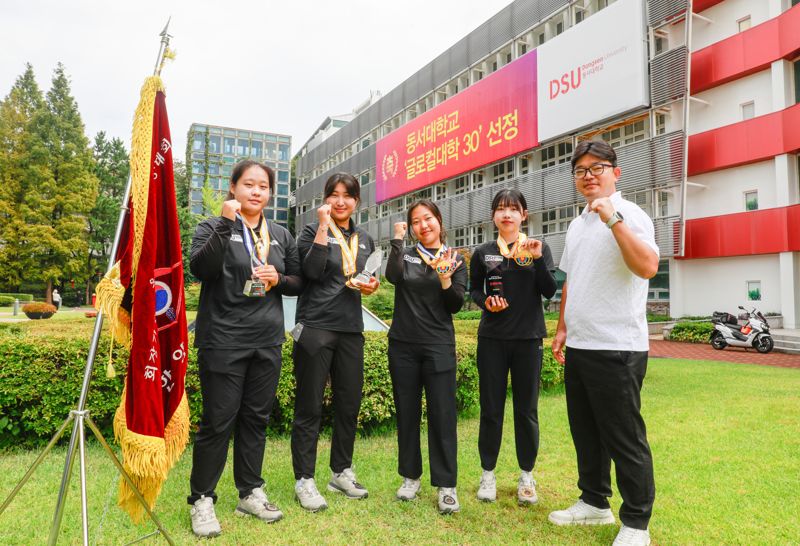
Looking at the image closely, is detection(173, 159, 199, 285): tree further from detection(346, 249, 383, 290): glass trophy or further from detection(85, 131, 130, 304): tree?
detection(346, 249, 383, 290): glass trophy

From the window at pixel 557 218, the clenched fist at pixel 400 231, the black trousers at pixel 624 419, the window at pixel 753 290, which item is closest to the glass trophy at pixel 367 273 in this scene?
the clenched fist at pixel 400 231

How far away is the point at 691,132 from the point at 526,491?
786 inches

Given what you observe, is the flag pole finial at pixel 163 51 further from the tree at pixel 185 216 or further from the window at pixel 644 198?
the window at pixel 644 198

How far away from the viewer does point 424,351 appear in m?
3.48

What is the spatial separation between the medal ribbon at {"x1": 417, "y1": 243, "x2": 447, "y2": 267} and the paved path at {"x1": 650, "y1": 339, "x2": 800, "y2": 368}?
10734 millimetres

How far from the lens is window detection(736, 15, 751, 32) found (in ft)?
58.8

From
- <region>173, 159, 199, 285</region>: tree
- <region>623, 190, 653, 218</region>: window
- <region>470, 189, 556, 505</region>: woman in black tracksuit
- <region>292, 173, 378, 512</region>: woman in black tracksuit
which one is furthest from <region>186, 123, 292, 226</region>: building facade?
<region>470, 189, 556, 505</region>: woman in black tracksuit

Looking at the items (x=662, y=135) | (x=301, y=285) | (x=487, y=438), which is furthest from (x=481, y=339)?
(x=662, y=135)

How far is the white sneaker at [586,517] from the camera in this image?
3153mm

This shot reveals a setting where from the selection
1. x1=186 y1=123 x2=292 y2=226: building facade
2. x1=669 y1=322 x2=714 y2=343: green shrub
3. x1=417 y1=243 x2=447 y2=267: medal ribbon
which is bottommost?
x1=669 y1=322 x2=714 y2=343: green shrub

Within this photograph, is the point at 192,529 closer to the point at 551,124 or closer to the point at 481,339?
the point at 481,339

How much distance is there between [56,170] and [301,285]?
4013cm

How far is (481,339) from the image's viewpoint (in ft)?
12.1

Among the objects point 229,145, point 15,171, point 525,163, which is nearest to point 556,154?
point 525,163
